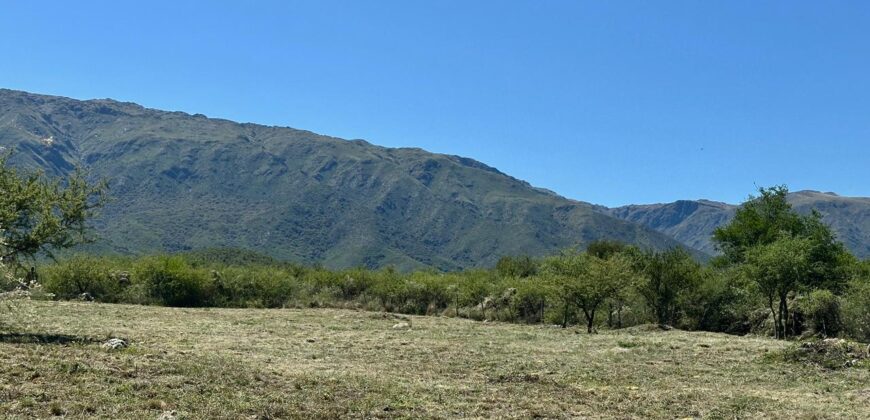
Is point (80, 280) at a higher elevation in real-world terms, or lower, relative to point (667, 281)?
lower

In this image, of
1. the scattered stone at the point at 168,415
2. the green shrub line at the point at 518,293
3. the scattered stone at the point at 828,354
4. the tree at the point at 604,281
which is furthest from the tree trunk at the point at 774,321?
the scattered stone at the point at 168,415

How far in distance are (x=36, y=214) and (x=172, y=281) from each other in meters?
52.3

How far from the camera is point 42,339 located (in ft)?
86.7

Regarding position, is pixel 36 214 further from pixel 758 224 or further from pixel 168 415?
pixel 758 224

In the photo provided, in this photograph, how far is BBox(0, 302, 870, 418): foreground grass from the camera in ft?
55.4

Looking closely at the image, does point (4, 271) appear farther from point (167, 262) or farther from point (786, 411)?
point (167, 262)

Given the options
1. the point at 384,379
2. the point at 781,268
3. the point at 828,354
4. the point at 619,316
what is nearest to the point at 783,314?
the point at 781,268

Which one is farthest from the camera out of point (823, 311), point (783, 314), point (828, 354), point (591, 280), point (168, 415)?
point (783, 314)

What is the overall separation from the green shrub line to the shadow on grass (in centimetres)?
3757

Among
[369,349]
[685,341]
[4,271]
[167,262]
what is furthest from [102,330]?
[167,262]

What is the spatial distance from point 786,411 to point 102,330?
31701mm

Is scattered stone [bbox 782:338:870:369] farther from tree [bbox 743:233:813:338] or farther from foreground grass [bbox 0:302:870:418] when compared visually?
tree [bbox 743:233:813:338]

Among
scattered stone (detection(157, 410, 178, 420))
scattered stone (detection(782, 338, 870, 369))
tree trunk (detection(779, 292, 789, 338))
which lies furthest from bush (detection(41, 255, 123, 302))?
scattered stone (detection(782, 338, 870, 369))

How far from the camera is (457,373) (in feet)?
84.8
